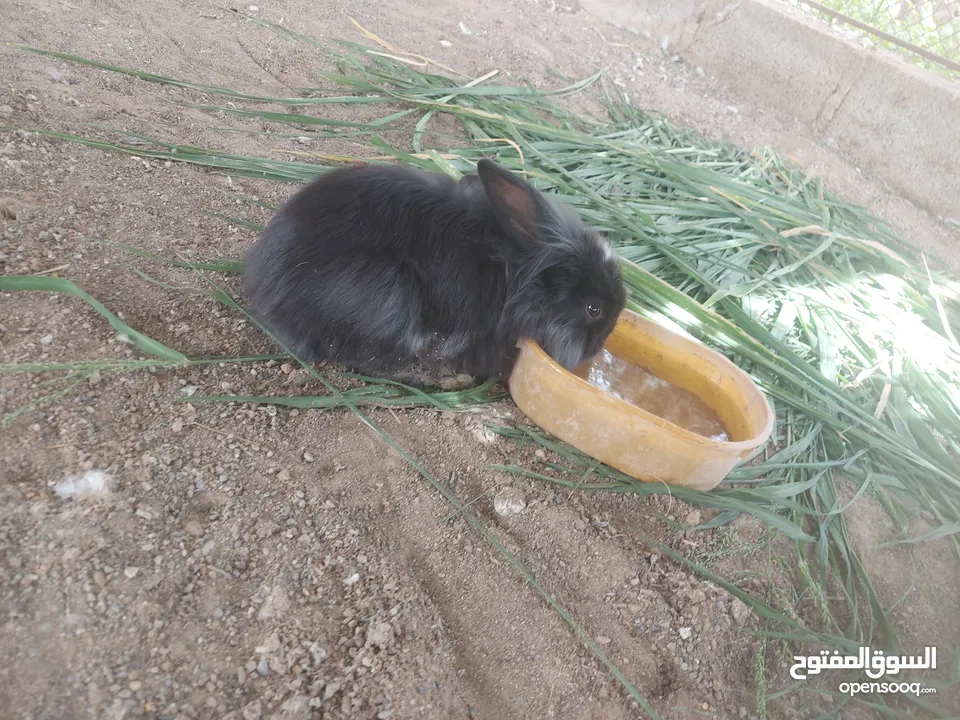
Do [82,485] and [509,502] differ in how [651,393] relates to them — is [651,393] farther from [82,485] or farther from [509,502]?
[82,485]

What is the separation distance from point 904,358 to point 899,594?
3.98ft

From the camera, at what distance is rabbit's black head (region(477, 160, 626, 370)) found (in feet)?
7.61

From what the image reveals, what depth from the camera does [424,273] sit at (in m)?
2.34

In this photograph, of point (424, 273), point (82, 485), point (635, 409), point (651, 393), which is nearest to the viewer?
point (82, 485)

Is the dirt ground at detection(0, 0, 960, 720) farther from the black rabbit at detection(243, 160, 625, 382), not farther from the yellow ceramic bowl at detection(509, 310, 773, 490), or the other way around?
the black rabbit at detection(243, 160, 625, 382)

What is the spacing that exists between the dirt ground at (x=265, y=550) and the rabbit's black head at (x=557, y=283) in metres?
0.36

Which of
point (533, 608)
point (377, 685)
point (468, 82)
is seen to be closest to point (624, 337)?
point (533, 608)

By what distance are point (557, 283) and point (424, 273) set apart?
482 millimetres

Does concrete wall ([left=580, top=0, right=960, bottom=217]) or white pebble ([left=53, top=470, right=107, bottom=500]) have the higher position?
concrete wall ([left=580, top=0, right=960, bottom=217])

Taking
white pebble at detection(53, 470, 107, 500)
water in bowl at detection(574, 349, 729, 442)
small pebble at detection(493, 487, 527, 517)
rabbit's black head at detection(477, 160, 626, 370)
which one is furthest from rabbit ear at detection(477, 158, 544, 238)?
white pebble at detection(53, 470, 107, 500)

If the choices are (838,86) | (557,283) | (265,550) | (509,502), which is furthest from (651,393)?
(838,86)

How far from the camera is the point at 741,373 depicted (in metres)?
2.51

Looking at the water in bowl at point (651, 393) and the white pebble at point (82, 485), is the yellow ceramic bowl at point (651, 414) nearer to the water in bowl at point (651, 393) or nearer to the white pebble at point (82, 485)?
the water in bowl at point (651, 393)

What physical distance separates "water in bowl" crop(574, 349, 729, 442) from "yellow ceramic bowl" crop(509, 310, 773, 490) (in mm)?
32
